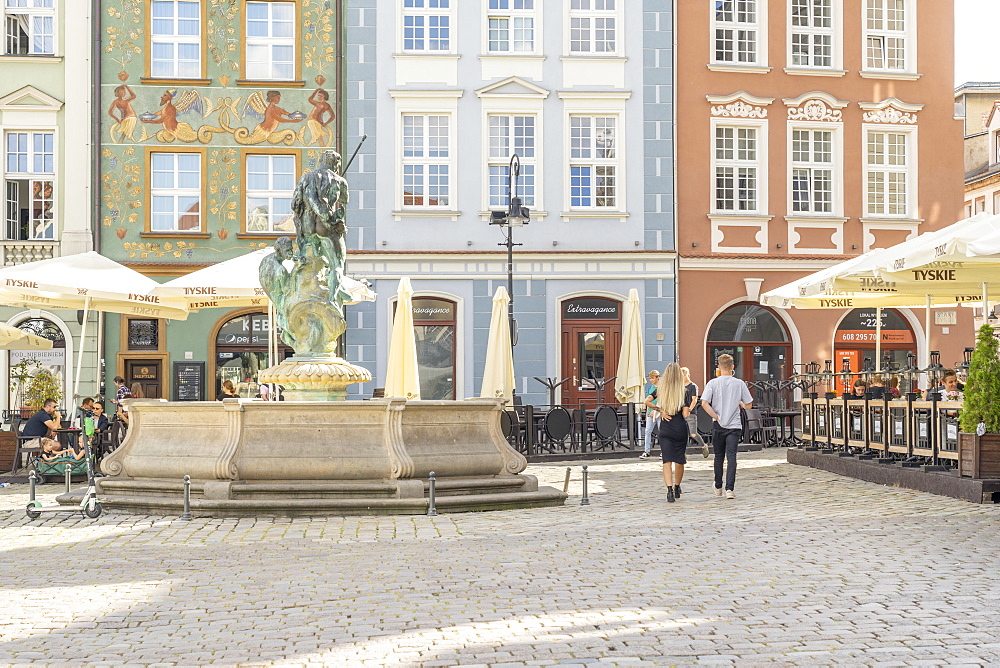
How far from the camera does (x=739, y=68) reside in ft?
95.9

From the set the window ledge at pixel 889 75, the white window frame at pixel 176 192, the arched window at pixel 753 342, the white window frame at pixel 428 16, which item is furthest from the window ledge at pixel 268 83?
the window ledge at pixel 889 75

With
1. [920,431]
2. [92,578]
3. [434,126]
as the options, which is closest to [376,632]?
[92,578]

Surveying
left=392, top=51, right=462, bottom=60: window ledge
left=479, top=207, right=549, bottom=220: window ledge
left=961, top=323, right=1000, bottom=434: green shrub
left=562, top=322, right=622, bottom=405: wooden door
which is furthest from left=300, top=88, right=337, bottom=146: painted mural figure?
left=961, top=323, right=1000, bottom=434: green shrub

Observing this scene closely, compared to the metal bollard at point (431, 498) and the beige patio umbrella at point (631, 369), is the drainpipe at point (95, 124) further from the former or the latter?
the metal bollard at point (431, 498)

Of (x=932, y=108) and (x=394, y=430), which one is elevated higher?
(x=932, y=108)

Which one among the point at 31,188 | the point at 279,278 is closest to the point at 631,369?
the point at 279,278

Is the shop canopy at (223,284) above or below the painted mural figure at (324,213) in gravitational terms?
below

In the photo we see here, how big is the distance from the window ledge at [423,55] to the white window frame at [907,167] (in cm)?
920

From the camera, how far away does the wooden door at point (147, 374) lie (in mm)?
27844

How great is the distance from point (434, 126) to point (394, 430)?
16355mm

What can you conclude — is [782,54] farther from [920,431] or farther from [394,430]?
[394,430]

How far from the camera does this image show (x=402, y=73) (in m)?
28.5

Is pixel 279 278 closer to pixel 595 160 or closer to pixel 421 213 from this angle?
pixel 421 213

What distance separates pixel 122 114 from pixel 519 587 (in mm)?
21998
